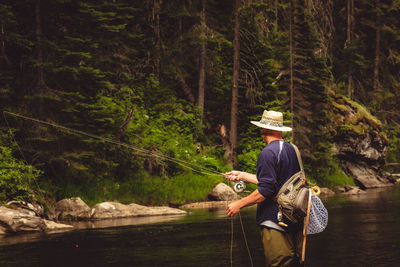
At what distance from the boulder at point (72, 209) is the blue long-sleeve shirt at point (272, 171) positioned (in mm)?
11220

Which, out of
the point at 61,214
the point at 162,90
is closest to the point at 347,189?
the point at 162,90

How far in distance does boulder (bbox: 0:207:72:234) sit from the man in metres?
8.93

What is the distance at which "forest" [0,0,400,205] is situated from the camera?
16438mm

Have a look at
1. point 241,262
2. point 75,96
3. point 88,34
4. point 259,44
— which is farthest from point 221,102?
point 241,262

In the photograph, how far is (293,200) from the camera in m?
4.85

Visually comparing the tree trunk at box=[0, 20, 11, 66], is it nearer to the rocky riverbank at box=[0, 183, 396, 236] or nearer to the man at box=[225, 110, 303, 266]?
the rocky riverbank at box=[0, 183, 396, 236]

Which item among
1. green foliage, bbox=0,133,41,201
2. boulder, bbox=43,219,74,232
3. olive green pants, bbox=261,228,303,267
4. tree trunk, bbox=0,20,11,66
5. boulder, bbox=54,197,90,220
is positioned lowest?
boulder, bbox=54,197,90,220

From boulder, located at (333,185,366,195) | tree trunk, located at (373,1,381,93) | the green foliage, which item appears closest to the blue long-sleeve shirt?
the green foliage

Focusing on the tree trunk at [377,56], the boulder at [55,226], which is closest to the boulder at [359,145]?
the tree trunk at [377,56]

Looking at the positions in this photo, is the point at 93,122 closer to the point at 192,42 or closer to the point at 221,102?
the point at 192,42

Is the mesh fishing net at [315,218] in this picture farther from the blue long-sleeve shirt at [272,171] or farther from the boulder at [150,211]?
the boulder at [150,211]

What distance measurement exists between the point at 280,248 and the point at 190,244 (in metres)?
5.52

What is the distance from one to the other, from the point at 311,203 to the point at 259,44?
22.2 m

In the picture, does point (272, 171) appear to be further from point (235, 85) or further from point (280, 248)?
point (235, 85)
